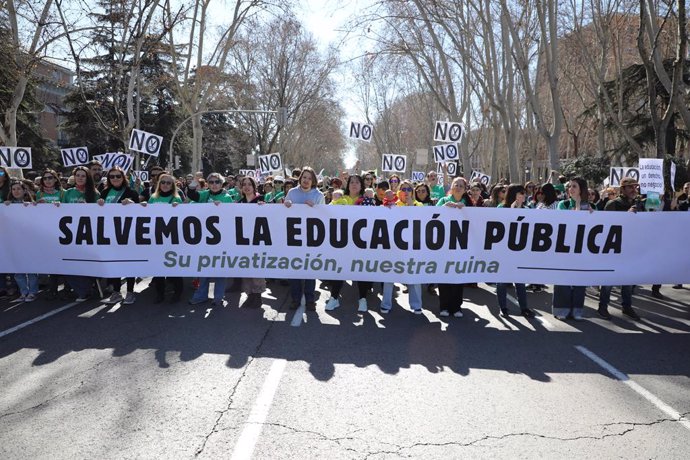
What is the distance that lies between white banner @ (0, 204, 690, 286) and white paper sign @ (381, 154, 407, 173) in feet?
41.1

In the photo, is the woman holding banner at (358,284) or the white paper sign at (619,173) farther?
the white paper sign at (619,173)

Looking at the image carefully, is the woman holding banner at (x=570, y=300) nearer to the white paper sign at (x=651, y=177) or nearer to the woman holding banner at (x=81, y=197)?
the white paper sign at (x=651, y=177)

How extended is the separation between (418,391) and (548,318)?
10.4 feet

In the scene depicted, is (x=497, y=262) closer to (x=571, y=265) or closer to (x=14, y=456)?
(x=571, y=265)

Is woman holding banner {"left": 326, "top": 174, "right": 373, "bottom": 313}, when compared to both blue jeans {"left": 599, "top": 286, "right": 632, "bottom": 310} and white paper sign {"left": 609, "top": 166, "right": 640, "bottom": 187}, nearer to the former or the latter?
blue jeans {"left": 599, "top": 286, "right": 632, "bottom": 310}

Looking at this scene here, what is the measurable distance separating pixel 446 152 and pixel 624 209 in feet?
29.5

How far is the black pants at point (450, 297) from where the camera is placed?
669cm

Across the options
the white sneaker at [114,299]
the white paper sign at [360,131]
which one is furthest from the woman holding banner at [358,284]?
the white paper sign at [360,131]

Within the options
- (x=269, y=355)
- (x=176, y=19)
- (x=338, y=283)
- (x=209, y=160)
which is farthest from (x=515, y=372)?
(x=209, y=160)

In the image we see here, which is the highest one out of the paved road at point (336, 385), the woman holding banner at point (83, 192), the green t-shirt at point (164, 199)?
the woman holding banner at point (83, 192)

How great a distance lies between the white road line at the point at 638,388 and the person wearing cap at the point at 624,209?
162 cm

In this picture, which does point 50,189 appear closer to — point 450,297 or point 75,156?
point 450,297

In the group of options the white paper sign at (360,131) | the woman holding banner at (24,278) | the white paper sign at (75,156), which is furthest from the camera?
the white paper sign at (360,131)

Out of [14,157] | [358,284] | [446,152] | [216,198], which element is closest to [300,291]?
[358,284]
